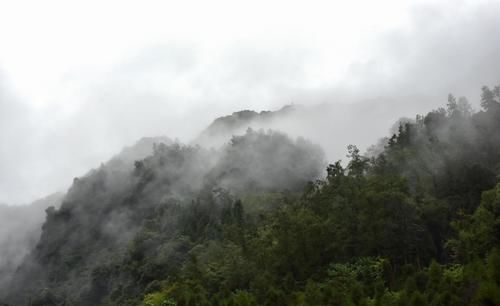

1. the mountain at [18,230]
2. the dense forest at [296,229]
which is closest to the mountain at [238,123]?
the dense forest at [296,229]

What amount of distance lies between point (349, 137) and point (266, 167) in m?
31.2

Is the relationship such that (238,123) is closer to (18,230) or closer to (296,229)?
(18,230)

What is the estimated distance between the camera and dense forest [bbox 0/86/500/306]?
3716 cm

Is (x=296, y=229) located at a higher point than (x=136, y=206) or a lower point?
lower

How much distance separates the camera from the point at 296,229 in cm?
4441

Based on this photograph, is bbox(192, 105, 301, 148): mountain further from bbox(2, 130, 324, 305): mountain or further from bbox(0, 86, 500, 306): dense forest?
bbox(0, 86, 500, 306): dense forest

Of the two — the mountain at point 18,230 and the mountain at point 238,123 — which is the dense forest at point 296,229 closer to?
the mountain at point 18,230

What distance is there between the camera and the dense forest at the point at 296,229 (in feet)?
122

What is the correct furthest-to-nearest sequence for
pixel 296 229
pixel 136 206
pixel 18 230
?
pixel 18 230 < pixel 136 206 < pixel 296 229

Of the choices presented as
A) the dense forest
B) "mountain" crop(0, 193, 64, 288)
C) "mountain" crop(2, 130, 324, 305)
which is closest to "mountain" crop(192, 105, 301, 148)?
"mountain" crop(2, 130, 324, 305)

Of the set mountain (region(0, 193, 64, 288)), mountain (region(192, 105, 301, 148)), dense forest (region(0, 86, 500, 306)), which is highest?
mountain (region(192, 105, 301, 148))

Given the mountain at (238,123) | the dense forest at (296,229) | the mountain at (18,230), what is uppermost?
the mountain at (238,123)

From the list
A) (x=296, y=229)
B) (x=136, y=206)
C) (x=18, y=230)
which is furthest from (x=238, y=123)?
(x=296, y=229)

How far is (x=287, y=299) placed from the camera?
35875mm
